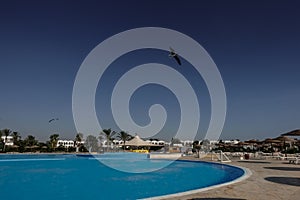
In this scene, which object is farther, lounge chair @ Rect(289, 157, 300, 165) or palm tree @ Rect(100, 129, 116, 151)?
palm tree @ Rect(100, 129, 116, 151)

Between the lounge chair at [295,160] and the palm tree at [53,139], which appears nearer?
the lounge chair at [295,160]

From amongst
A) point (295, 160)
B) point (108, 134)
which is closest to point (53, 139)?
point (108, 134)

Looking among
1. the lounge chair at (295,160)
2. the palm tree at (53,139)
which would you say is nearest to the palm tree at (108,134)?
the palm tree at (53,139)

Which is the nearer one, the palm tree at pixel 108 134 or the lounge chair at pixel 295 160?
the lounge chair at pixel 295 160

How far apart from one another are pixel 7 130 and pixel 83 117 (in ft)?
107

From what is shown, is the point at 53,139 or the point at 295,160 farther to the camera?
the point at 53,139

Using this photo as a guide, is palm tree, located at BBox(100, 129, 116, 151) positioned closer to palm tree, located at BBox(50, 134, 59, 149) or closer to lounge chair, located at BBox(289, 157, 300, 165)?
palm tree, located at BBox(50, 134, 59, 149)

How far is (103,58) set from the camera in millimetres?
17391

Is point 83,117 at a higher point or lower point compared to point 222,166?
higher

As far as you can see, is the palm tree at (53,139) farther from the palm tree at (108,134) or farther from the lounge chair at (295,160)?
the lounge chair at (295,160)

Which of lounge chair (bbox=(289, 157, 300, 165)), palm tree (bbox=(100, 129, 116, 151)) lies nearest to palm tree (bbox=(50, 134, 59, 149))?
palm tree (bbox=(100, 129, 116, 151))

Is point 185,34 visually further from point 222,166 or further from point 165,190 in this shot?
point 165,190

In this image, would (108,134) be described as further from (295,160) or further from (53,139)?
(295,160)

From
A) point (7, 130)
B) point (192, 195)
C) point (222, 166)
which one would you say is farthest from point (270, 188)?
point (7, 130)
